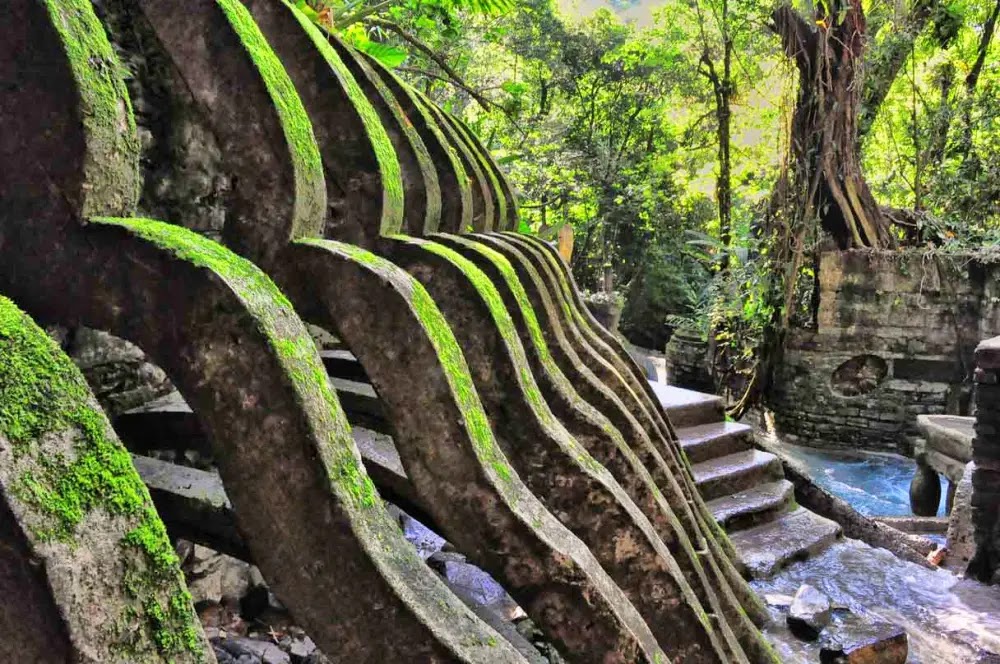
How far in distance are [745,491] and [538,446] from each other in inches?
110

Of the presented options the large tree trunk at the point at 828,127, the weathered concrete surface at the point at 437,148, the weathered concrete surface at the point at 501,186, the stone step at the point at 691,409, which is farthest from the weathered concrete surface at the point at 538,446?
the large tree trunk at the point at 828,127

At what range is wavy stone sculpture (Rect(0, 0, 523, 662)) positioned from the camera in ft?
Result: 2.81

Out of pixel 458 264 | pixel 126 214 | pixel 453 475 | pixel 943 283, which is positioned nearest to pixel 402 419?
pixel 453 475

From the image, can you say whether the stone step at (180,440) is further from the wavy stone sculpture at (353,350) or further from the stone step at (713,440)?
the stone step at (713,440)

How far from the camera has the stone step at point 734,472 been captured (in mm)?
3762

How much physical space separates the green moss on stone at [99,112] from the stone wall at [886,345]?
984cm

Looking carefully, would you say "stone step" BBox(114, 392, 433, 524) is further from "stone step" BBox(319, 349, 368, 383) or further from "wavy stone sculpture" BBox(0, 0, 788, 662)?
"stone step" BBox(319, 349, 368, 383)

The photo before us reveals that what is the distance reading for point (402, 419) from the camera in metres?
1.24

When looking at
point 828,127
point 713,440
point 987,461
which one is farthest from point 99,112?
point 828,127

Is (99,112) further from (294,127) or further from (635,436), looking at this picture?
(635,436)

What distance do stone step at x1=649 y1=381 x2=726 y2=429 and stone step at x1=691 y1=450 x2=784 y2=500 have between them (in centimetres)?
30

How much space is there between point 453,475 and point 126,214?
0.63 metres

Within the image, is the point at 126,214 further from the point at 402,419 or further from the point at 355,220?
the point at 355,220

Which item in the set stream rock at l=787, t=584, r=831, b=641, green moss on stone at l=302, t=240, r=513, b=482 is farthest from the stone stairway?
green moss on stone at l=302, t=240, r=513, b=482
